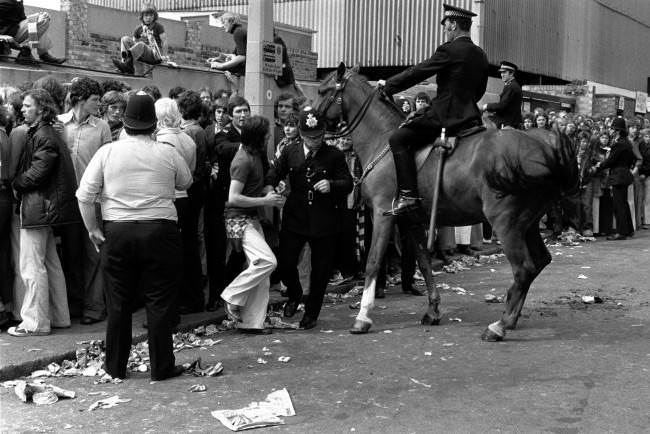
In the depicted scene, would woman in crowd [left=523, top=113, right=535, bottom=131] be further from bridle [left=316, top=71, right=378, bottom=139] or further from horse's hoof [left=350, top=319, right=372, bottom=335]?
horse's hoof [left=350, top=319, right=372, bottom=335]

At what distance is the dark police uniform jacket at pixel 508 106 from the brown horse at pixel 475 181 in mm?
5168

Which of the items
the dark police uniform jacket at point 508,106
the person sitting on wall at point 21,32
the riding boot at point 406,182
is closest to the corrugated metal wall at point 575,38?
the dark police uniform jacket at point 508,106

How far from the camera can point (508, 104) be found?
14.4 meters

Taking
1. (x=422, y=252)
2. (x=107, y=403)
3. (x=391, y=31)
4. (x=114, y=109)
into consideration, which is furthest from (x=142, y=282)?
(x=391, y=31)

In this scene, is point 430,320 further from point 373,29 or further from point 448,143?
point 373,29

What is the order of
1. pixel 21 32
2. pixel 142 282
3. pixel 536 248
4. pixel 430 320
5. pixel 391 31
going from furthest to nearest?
pixel 391 31 → pixel 21 32 → pixel 430 320 → pixel 536 248 → pixel 142 282

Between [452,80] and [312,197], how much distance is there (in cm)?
175

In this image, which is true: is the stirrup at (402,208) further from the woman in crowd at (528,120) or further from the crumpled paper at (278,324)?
the woman in crowd at (528,120)

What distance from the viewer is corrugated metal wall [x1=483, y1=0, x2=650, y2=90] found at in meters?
32.4

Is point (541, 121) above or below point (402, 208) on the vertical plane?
above

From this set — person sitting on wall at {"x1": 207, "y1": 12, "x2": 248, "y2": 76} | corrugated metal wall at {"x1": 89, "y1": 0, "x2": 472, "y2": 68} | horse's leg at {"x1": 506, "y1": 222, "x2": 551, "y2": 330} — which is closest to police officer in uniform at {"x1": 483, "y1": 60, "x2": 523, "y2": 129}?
person sitting on wall at {"x1": 207, "y1": 12, "x2": 248, "y2": 76}

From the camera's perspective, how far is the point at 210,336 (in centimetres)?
884

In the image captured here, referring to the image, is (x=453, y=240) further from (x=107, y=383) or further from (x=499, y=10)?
(x=499, y=10)

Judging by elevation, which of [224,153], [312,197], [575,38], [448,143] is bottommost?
[312,197]
